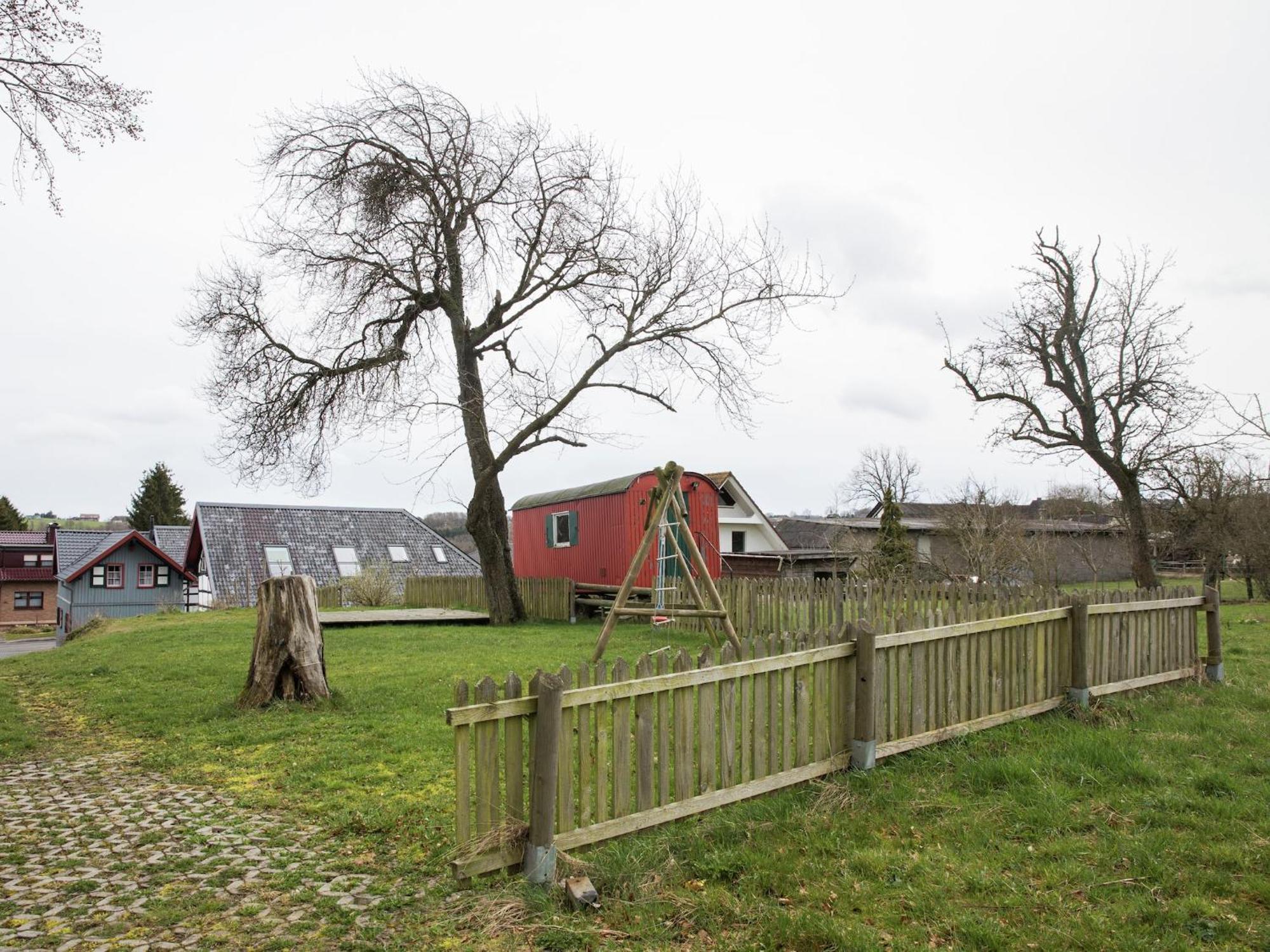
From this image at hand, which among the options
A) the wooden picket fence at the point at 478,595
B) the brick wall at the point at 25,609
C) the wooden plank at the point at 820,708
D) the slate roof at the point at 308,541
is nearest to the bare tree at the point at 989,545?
the wooden picket fence at the point at 478,595

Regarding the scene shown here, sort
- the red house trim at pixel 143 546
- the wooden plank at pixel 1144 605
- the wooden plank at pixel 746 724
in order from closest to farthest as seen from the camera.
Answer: the wooden plank at pixel 746 724 → the wooden plank at pixel 1144 605 → the red house trim at pixel 143 546

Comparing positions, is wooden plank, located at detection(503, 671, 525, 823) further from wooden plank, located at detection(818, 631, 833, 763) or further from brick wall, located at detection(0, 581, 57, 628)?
brick wall, located at detection(0, 581, 57, 628)

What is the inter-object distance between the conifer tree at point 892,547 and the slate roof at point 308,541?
18298 millimetres

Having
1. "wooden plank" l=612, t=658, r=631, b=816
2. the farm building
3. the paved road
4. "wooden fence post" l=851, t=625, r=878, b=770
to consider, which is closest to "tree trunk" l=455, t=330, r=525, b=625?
the farm building

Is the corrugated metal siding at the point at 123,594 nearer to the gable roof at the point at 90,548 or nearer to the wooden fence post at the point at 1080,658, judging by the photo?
the gable roof at the point at 90,548

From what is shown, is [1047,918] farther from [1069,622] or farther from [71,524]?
[71,524]

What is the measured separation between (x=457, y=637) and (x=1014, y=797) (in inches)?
452

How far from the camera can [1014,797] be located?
509cm

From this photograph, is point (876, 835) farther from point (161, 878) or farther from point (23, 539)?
point (23, 539)

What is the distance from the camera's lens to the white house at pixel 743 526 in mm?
46125

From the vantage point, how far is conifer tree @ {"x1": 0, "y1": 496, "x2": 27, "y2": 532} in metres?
70.2

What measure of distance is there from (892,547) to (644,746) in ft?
77.1

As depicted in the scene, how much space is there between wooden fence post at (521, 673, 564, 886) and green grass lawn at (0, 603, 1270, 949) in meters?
Result: 0.14

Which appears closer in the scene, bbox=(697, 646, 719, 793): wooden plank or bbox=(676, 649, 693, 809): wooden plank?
bbox=(676, 649, 693, 809): wooden plank
